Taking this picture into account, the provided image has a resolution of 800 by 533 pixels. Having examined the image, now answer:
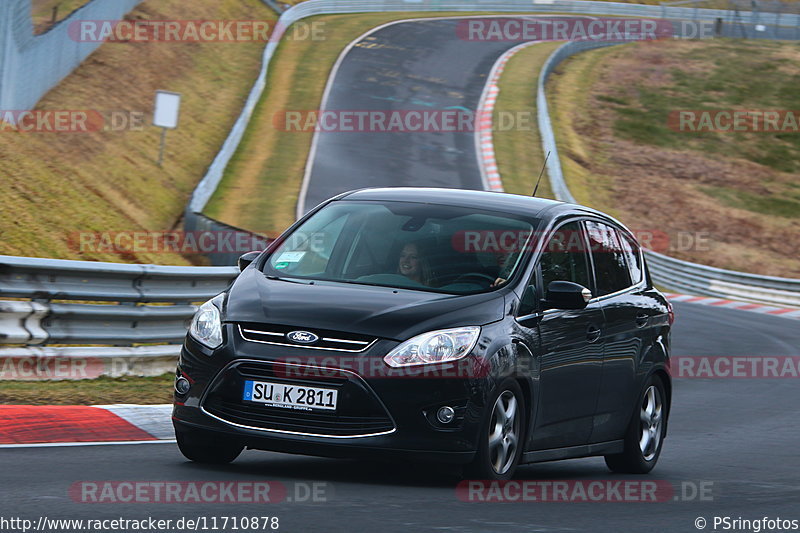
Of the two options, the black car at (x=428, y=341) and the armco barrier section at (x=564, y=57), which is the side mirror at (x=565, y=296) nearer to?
the black car at (x=428, y=341)

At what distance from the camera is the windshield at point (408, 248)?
773cm

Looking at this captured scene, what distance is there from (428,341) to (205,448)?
1.41 m

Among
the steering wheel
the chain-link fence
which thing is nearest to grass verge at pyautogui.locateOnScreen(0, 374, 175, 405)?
the steering wheel

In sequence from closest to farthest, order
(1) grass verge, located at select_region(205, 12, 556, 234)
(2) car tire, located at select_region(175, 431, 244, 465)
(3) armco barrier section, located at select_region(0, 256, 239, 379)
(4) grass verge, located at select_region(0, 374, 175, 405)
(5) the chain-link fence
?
1. (2) car tire, located at select_region(175, 431, 244, 465)
2. (4) grass verge, located at select_region(0, 374, 175, 405)
3. (3) armco barrier section, located at select_region(0, 256, 239, 379)
4. (1) grass verge, located at select_region(205, 12, 556, 234)
5. (5) the chain-link fence

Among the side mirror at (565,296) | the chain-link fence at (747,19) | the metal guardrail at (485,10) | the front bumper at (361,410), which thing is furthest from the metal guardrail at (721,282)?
the chain-link fence at (747,19)

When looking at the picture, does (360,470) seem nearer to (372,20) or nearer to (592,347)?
(592,347)

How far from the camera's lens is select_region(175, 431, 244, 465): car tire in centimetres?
730

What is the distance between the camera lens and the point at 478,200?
8414mm

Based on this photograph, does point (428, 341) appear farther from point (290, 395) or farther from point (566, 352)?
point (566, 352)

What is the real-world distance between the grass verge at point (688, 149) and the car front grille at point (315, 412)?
95.3ft

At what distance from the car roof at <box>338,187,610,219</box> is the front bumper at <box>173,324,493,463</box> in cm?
159

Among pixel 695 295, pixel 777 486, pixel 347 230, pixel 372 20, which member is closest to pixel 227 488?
pixel 347 230

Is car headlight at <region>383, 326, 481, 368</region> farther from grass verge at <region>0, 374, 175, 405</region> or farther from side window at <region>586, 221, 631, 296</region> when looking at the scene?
grass verge at <region>0, 374, 175, 405</region>

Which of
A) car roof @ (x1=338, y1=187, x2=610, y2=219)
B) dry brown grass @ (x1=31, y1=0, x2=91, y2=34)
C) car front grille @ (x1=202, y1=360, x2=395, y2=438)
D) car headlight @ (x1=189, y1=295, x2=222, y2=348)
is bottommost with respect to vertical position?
dry brown grass @ (x1=31, y1=0, x2=91, y2=34)
